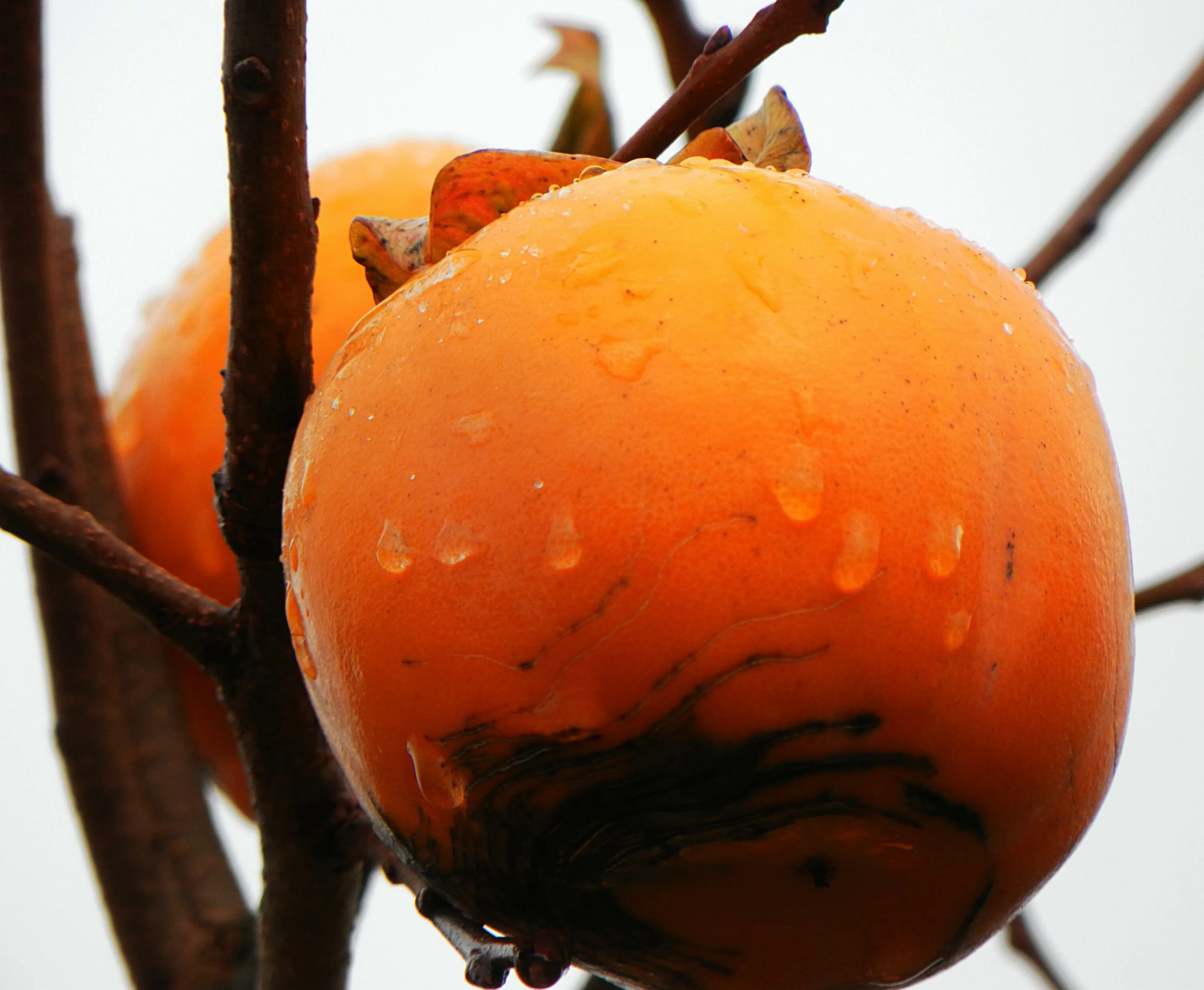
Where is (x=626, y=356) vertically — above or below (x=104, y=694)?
above

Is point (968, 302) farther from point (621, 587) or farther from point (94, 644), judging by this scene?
point (94, 644)

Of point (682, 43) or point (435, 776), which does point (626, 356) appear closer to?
point (435, 776)

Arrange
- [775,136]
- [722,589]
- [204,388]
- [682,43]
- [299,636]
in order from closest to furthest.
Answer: [722,589] < [299,636] < [775,136] < [204,388] < [682,43]

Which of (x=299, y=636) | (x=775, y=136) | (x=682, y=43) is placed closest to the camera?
(x=299, y=636)

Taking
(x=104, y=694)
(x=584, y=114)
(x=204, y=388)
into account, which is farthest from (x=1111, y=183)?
(x=104, y=694)

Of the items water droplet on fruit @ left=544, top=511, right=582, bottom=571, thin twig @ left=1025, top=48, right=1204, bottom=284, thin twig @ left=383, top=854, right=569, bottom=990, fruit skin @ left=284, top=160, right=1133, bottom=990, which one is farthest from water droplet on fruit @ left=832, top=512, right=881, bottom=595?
thin twig @ left=1025, top=48, right=1204, bottom=284

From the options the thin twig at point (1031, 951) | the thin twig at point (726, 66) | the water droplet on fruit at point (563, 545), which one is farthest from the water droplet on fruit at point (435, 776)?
the thin twig at point (1031, 951)

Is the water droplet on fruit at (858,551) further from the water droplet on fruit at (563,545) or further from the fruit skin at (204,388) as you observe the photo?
the fruit skin at (204,388)
